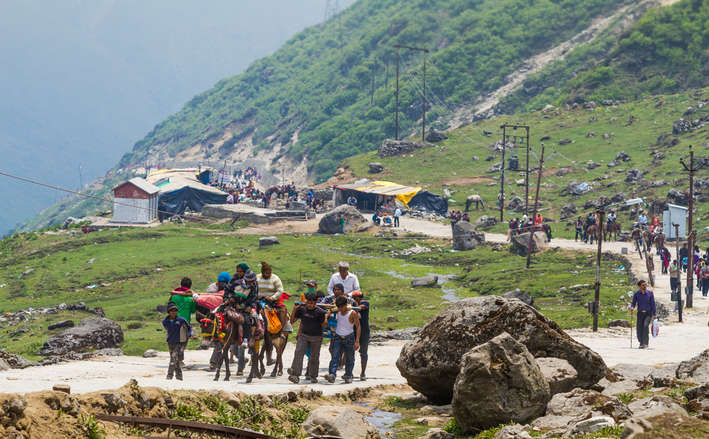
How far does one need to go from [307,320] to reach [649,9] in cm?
9585

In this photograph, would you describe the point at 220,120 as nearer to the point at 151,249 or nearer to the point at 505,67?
the point at 505,67

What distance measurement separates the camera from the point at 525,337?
13633 millimetres

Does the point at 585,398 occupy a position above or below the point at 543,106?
below

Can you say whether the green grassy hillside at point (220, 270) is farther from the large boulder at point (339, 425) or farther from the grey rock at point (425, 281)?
the large boulder at point (339, 425)

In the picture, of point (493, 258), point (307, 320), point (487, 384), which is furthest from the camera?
point (493, 258)

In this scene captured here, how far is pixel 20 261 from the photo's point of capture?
1758 inches

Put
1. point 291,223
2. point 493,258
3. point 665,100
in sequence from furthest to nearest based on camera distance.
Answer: point 665,100
point 291,223
point 493,258

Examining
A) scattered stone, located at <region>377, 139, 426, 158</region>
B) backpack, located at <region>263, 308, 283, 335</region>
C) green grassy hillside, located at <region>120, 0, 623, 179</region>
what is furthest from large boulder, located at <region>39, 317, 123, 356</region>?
green grassy hillside, located at <region>120, 0, 623, 179</region>

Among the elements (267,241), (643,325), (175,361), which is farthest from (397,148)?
(175,361)

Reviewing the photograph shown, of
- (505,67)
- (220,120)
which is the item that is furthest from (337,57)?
(505,67)

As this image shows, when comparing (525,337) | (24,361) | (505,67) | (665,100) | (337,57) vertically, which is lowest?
(24,361)

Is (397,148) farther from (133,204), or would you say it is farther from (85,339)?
(85,339)

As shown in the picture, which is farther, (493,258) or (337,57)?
(337,57)

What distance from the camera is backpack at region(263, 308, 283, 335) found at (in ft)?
52.4
